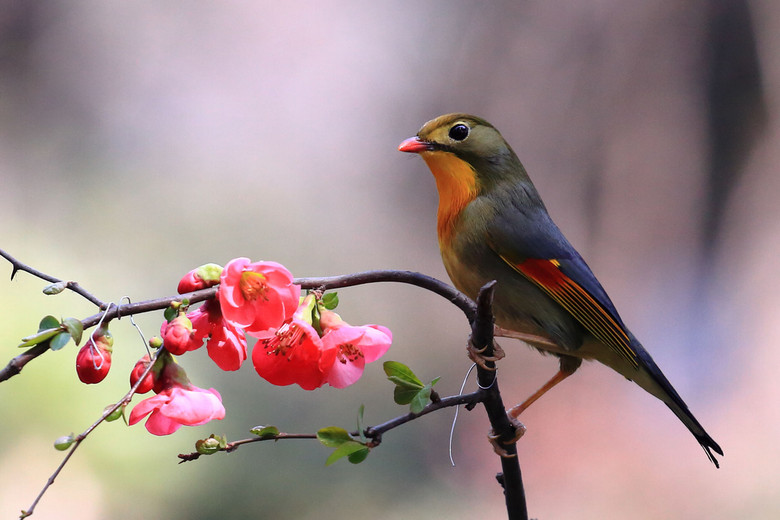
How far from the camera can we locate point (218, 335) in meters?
0.72

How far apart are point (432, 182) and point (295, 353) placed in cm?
236

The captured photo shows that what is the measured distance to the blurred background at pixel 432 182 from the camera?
8.62 feet

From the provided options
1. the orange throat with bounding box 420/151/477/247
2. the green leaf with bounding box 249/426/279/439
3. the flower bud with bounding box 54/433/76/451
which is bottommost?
the green leaf with bounding box 249/426/279/439

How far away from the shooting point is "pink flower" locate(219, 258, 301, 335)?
665mm

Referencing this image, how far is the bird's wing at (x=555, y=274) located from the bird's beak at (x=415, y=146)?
7.1 inches

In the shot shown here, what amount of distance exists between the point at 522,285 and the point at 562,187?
1.80 m

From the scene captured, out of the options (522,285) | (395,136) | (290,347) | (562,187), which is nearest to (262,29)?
(395,136)

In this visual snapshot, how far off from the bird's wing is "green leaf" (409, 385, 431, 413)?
565 millimetres

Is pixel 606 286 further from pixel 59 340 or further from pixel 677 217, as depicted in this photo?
pixel 59 340

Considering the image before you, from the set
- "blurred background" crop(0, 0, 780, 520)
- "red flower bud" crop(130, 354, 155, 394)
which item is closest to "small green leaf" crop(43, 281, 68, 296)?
"red flower bud" crop(130, 354, 155, 394)

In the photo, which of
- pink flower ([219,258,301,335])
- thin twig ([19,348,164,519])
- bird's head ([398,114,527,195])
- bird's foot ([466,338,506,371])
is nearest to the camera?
thin twig ([19,348,164,519])

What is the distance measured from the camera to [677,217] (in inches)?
116

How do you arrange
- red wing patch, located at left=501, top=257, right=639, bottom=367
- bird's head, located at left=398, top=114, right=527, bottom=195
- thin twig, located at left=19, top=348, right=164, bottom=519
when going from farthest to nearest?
bird's head, located at left=398, top=114, right=527, bottom=195 → red wing patch, located at left=501, top=257, right=639, bottom=367 → thin twig, located at left=19, top=348, right=164, bottom=519

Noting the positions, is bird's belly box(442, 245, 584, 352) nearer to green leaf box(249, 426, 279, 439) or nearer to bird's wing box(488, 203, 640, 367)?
bird's wing box(488, 203, 640, 367)
